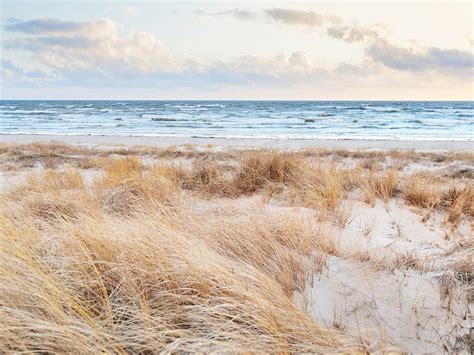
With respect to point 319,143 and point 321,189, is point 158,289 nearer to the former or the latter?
point 321,189

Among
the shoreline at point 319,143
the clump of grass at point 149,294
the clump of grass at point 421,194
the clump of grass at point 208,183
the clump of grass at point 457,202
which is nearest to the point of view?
the clump of grass at point 149,294

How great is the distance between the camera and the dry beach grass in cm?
214

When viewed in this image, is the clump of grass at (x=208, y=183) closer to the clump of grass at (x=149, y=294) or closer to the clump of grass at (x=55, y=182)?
the clump of grass at (x=55, y=182)

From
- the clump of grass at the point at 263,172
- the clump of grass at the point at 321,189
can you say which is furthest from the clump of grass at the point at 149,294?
the clump of grass at the point at 263,172

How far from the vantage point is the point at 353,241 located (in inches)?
166

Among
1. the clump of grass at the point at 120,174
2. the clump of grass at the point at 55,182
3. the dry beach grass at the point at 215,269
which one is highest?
the clump of grass at the point at 120,174

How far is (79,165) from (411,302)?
8807mm

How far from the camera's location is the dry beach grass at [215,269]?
2.14 m

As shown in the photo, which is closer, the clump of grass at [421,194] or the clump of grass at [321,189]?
the clump of grass at [321,189]

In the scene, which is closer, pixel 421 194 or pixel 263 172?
pixel 421 194

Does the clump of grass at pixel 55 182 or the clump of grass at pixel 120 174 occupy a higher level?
the clump of grass at pixel 120 174

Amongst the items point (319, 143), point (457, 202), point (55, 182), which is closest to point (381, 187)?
point (457, 202)

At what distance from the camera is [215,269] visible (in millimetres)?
2629

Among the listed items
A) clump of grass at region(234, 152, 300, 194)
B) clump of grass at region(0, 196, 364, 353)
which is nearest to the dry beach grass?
clump of grass at region(0, 196, 364, 353)
